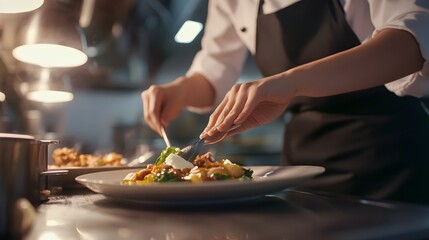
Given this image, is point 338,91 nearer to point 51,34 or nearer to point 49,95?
point 51,34

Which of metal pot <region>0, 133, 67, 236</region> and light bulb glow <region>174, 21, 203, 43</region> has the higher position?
light bulb glow <region>174, 21, 203, 43</region>

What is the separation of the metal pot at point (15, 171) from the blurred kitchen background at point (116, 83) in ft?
3.01

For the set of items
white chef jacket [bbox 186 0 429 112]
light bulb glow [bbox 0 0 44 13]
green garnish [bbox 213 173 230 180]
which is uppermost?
light bulb glow [bbox 0 0 44 13]

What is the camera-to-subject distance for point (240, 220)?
1.61 ft

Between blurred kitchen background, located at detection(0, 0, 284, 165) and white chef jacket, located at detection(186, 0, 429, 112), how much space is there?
0.43m

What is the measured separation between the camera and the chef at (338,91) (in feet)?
2.32

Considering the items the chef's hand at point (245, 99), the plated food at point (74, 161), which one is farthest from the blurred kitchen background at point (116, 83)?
the chef's hand at point (245, 99)

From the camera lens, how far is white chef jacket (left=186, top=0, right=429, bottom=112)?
745 millimetres

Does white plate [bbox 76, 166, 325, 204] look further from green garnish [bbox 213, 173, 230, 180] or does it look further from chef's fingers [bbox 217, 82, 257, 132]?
chef's fingers [bbox 217, 82, 257, 132]

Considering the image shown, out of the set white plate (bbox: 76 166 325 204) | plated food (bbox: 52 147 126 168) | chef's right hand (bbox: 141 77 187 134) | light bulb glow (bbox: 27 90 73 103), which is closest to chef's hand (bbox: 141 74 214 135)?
chef's right hand (bbox: 141 77 187 134)

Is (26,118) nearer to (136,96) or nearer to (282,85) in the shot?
(136,96)

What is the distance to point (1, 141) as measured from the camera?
1.55 feet

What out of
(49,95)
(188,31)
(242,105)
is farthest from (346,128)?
(188,31)

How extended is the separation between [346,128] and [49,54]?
87 cm
